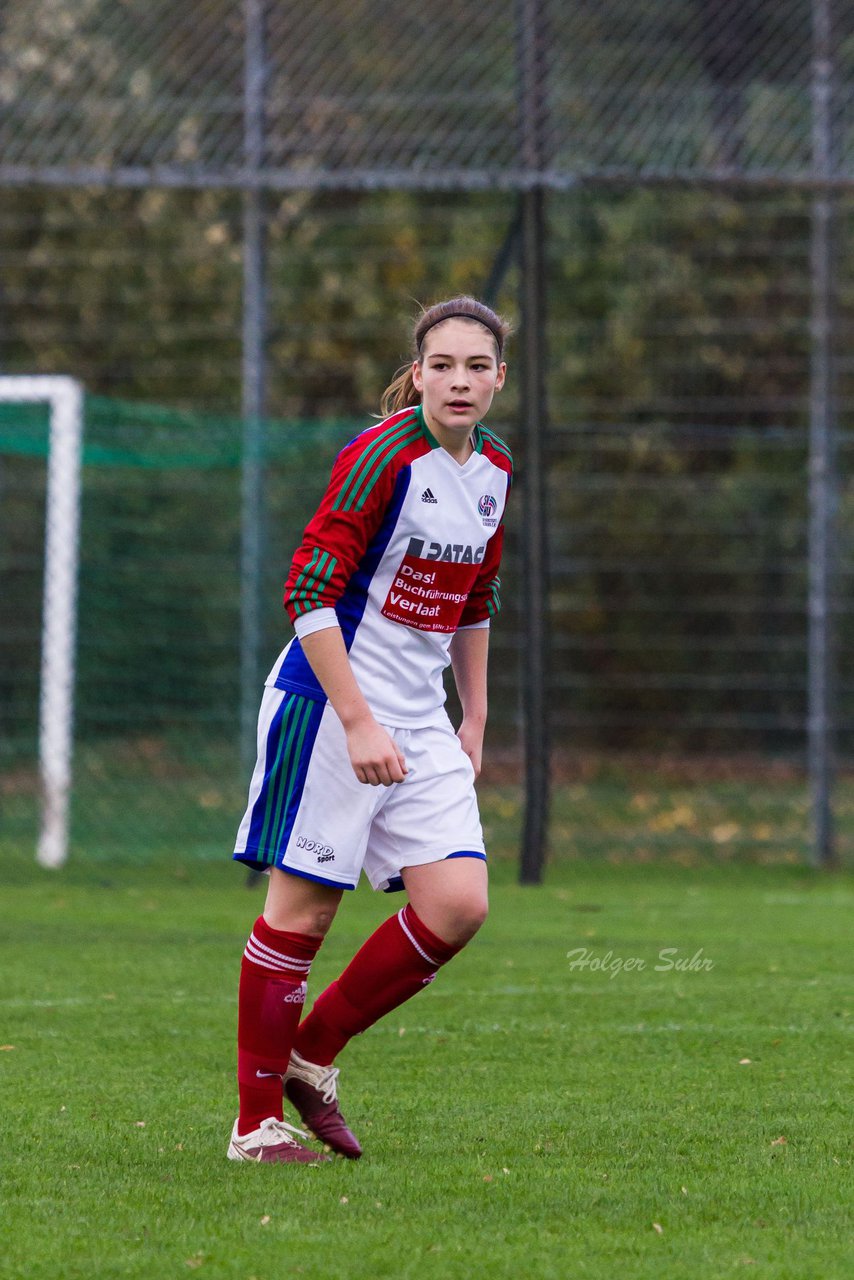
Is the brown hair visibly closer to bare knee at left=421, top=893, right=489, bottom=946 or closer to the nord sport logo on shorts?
the nord sport logo on shorts

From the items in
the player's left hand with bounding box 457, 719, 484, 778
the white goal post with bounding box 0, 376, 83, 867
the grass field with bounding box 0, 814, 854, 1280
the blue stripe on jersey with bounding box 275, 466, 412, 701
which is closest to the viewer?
the grass field with bounding box 0, 814, 854, 1280

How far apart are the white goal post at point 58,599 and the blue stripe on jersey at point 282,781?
242 inches

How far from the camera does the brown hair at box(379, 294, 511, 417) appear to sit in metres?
4.12

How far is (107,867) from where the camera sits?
10.3 m

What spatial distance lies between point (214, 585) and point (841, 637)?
5.97 meters

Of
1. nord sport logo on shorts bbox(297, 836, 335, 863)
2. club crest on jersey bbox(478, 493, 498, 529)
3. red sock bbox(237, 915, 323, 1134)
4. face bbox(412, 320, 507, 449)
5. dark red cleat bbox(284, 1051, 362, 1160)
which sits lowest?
dark red cleat bbox(284, 1051, 362, 1160)

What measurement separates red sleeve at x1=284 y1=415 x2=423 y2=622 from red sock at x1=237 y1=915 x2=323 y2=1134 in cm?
73

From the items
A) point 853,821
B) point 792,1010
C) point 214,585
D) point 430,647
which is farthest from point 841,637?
point 430,647

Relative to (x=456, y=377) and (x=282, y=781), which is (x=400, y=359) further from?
(x=282, y=781)

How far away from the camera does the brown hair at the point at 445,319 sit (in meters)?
4.12

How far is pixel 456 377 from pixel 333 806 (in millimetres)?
945

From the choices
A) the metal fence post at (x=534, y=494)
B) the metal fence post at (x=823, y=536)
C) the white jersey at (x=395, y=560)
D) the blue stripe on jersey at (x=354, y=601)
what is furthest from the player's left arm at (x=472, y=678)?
the metal fence post at (x=823, y=536)

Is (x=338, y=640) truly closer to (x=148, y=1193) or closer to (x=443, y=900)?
(x=443, y=900)

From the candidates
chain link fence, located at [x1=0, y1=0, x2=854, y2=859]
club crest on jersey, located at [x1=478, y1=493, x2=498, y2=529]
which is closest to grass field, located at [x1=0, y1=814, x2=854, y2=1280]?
club crest on jersey, located at [x1=478, y1=493, x2=498, y2=529]
